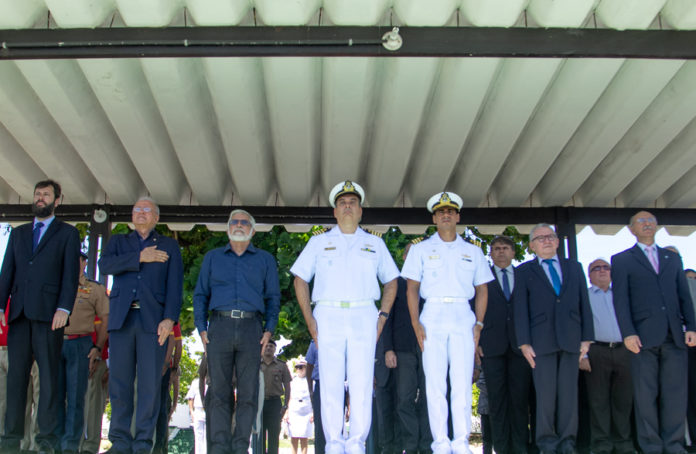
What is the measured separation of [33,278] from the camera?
4793 millimetres

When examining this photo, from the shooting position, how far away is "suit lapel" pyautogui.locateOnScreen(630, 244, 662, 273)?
5068 mm

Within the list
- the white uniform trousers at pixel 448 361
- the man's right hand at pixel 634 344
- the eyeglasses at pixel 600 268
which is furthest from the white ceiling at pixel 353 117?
the man's right hand at pixel 634 344

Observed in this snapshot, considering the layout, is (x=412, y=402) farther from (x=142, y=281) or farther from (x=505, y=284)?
(x=142, y=281)

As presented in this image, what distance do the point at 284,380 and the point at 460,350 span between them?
356cm

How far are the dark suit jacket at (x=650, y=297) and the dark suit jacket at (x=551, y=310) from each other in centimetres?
27

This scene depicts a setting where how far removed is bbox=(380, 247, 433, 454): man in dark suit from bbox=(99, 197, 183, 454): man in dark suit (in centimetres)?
194

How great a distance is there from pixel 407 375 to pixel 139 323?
7.66 ft

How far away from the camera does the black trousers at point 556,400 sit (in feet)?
15.6

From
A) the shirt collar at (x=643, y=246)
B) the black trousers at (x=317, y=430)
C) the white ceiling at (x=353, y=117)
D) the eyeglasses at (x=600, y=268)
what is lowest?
the black trousers at (x=317, y=430)

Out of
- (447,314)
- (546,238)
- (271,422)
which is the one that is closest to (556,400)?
(447,314)

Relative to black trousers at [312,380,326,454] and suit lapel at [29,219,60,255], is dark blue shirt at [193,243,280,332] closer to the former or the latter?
suit lapel at [29,219,60,255]

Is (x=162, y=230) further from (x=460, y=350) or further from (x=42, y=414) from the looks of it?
(x=460, y=350)

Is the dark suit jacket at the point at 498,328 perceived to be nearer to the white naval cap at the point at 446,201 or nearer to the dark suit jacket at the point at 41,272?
the white naval cap at the point at 446,201

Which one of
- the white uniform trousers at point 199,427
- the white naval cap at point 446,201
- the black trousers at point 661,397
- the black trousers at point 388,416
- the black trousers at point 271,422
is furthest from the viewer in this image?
the white uniform trousers at point 199,427
